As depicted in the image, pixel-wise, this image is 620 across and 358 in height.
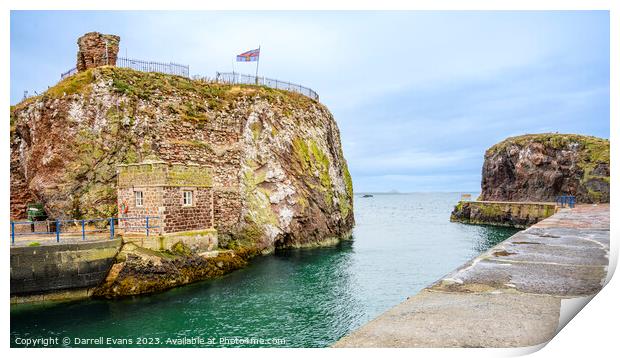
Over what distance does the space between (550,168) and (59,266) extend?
64.3 meters

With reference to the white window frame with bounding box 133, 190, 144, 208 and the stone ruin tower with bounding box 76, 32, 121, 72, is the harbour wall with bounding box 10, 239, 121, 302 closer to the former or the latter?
the white window frame with bounding box 133, 190, 144, 208

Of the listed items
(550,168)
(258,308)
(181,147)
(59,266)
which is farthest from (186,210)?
(550,168)

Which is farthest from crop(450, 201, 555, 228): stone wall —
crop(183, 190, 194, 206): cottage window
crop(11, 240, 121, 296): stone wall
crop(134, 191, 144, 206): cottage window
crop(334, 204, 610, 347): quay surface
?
crop(11, 240, 121, 296): stone wall

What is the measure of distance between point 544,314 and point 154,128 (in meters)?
26.3

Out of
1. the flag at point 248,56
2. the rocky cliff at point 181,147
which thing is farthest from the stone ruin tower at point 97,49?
the flag at point 248,56

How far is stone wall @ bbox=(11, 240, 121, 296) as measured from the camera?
1808cm

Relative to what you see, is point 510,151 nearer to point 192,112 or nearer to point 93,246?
point 192,112

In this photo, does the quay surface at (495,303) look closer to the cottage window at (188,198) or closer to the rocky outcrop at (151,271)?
the rocky outcrop at (151,271)

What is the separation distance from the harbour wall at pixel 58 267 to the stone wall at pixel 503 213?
49.9m

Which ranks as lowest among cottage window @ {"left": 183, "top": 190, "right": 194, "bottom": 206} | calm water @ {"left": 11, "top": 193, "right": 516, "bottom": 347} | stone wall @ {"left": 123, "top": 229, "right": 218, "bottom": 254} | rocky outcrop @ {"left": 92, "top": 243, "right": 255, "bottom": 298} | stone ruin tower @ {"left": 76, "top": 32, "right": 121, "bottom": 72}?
calm water @ {"left": 11, "top": 193, "right": 516, "bottom": 347}

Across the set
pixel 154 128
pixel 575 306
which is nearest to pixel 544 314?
pixel 575 306

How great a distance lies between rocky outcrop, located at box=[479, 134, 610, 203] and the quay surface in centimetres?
4929

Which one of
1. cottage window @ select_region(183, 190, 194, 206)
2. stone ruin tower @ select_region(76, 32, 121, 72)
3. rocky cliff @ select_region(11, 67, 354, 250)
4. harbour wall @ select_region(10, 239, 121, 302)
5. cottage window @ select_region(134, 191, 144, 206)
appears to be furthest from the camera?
stone ruin tower @ select_region(76, 32, 121, 72)

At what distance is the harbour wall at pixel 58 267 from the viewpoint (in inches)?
711
